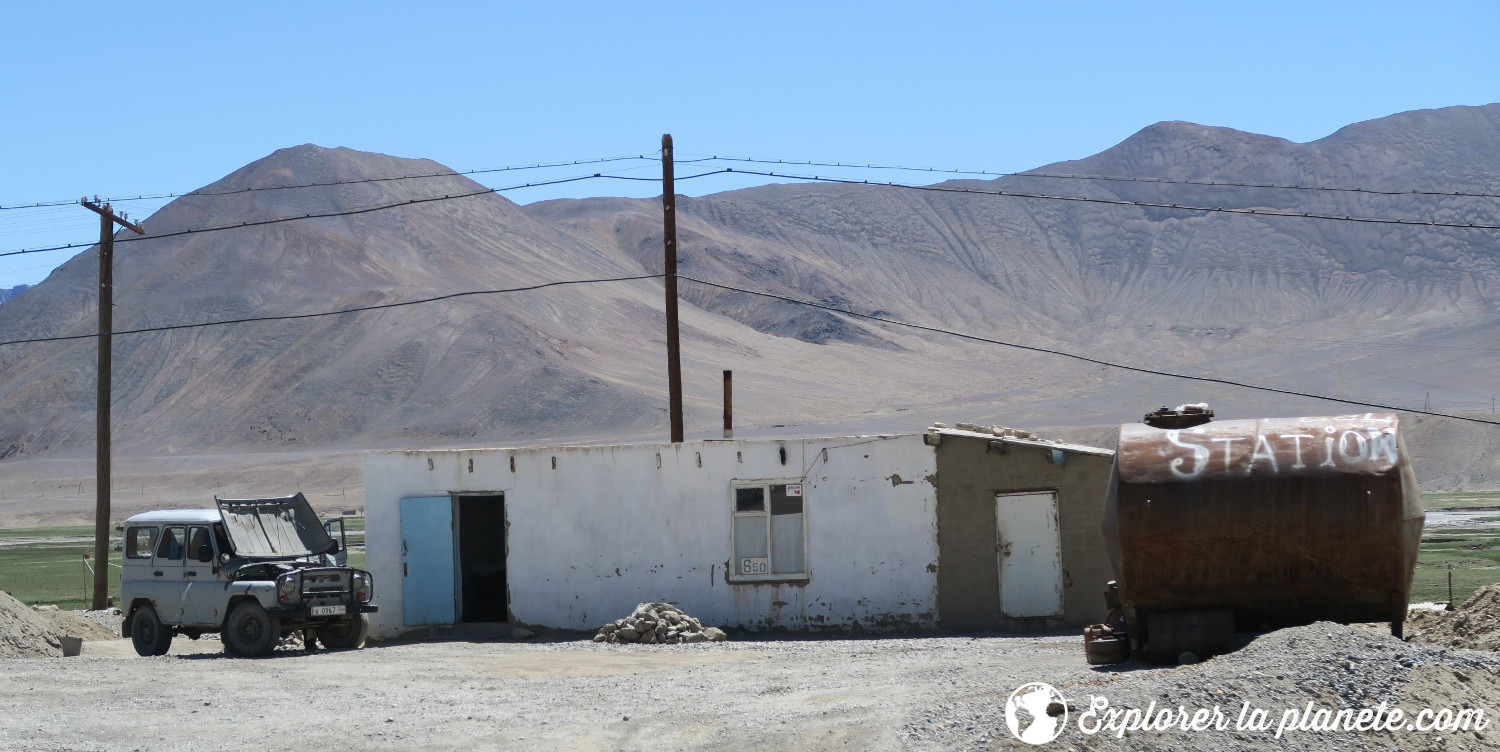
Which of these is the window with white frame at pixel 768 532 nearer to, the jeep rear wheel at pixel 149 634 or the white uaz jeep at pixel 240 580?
the white uaz jeep at pixel 240 580

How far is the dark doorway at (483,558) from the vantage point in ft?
73.2

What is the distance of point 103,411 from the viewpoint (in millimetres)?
26266

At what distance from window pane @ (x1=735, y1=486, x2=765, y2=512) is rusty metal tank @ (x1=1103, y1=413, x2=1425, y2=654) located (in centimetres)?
828

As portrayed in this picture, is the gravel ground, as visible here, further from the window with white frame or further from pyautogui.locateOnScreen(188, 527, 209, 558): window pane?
the window with white frame

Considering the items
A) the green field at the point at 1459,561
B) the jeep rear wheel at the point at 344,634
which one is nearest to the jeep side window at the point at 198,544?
the jeep rear wheel at the point at 344,634

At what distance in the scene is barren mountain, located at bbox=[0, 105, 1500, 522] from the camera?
117188mm

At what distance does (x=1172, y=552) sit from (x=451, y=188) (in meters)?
175

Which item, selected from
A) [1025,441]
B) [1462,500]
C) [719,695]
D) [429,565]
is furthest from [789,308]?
[719,695]

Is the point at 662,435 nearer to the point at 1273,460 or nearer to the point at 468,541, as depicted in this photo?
the point at 468,541

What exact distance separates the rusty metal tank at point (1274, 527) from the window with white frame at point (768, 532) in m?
7.98

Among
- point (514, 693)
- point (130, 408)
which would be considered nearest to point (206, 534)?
point (514, 693)

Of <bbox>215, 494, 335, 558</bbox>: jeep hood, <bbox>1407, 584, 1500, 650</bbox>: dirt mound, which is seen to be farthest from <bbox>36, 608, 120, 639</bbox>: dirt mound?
<bbox>1407, 584, 1500, 650</bbox>: dirt mound

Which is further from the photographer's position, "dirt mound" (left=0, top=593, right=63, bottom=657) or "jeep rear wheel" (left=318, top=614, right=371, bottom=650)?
"dirt mound" (left=0, top=593, right=63, bottom=657)

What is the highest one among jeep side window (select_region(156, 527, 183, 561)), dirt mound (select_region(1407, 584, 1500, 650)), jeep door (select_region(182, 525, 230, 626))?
jeep side window (select_region(156, 527, 183, 561))
